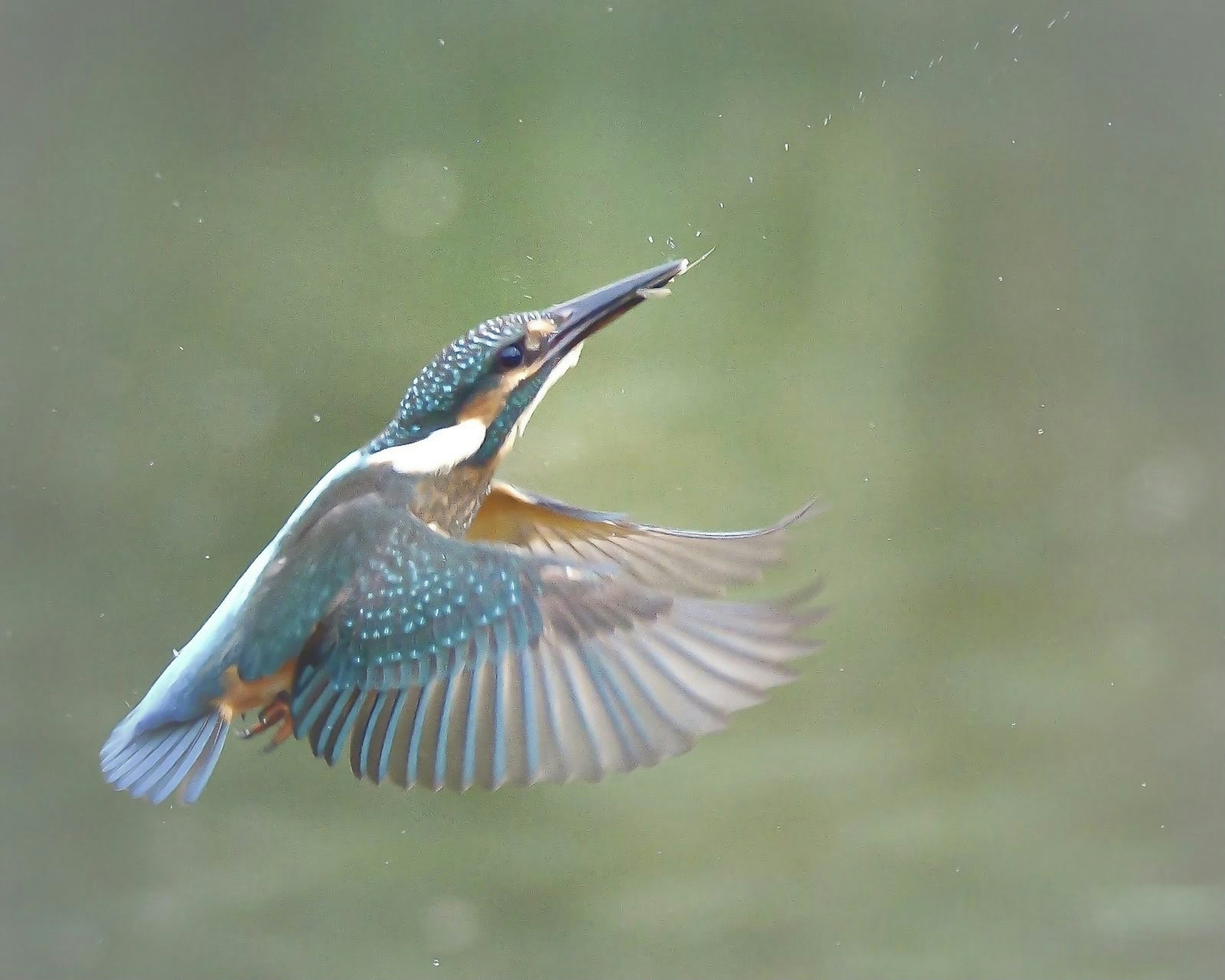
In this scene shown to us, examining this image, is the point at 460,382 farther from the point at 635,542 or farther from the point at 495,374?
the point at 635,542

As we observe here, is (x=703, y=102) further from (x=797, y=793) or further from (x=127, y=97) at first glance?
(x=797, y=793)

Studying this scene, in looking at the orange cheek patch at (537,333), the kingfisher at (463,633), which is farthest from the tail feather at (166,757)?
the orange cheek patch at (537,333)

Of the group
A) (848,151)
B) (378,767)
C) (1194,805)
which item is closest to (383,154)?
(848,151)

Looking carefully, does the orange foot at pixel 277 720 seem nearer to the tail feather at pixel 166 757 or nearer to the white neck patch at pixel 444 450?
the tail feather at pixel 166 757

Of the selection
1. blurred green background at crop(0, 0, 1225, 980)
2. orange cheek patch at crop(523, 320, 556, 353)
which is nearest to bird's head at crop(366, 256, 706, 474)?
orange cheek patch at crop(523, 320, 556, 353)

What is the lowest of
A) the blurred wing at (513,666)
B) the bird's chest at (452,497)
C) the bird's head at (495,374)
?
the blurred wing at (513,666)

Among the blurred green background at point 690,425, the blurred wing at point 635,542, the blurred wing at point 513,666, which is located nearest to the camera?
the blurred wing at point 513,666

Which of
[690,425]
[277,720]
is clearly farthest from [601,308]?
[690,425]

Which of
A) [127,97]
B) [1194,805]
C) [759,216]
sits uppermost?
[127,97]
